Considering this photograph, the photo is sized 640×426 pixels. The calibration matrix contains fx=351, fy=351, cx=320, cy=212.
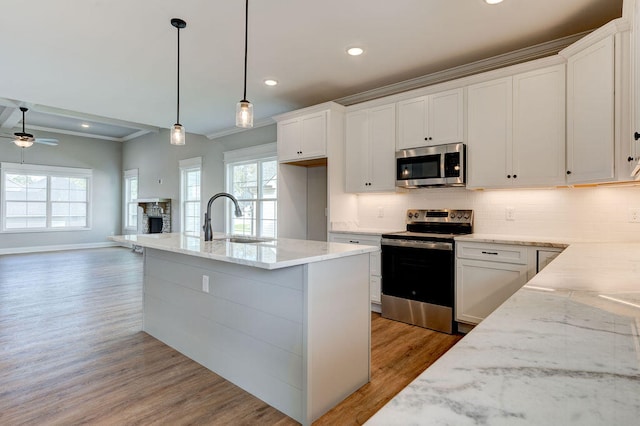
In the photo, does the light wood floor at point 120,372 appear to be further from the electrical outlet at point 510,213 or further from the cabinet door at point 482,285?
the electrical outlet at point 510,213

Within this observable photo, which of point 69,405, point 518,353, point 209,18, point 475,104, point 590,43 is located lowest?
point 69,405

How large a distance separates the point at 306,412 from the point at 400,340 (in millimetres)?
1449

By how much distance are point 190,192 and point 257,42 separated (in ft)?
16.7

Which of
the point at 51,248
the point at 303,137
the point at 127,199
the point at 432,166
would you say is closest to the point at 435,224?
the point at 432,166

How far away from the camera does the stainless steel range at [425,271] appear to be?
3308 millimetres

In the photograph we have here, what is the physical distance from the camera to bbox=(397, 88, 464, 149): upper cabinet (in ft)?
11.4

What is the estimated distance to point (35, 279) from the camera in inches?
219

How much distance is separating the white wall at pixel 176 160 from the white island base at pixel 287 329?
3.63 m

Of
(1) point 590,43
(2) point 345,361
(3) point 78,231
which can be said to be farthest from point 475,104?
(3) point 78,231

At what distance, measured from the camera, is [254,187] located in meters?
6.04

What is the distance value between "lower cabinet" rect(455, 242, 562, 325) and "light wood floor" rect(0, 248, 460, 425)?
0.38 metres

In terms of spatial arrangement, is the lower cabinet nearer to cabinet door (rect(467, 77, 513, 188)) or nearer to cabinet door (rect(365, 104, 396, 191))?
cabinet door (rect(467, 77, 513, 188))

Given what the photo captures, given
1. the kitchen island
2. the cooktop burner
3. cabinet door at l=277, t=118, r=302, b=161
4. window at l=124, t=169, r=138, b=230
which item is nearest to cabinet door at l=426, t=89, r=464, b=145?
the cooktop burner

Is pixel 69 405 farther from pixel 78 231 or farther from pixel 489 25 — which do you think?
pixel 78 231
